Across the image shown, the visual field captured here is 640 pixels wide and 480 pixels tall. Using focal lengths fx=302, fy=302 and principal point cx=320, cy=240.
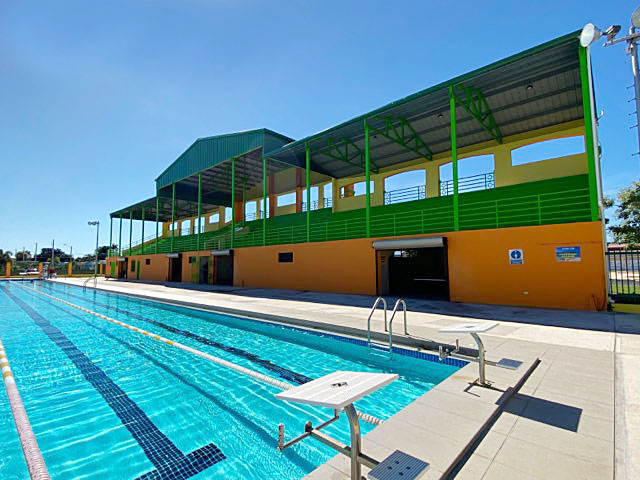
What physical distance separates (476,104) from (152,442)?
1573 centimetres

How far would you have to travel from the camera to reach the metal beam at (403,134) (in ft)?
47.6

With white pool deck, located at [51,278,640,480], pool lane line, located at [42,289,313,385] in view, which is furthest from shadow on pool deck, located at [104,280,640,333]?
pool lane line, located at [42,289,313,385]

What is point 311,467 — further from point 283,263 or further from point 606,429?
point 283,263

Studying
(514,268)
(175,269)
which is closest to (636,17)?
(514,268)

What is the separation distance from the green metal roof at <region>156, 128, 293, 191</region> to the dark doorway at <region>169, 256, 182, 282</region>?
6.98 meters

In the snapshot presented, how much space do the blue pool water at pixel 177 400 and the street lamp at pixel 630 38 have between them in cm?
855

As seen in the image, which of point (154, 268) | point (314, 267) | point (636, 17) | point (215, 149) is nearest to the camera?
point (636, 17)

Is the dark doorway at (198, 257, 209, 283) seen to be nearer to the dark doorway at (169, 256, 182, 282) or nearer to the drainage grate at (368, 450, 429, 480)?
the dark doorway at (169, 256, 182, 282)

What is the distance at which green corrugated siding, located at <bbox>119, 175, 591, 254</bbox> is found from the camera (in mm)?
10331

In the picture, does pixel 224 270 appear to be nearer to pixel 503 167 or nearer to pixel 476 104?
pixel 476 104

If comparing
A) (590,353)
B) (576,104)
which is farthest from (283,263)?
(576,104)

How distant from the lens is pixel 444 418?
9.00 feet

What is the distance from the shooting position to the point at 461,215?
38.4 feet

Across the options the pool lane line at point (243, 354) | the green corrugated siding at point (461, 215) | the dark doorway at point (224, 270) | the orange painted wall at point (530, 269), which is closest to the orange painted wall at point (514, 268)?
the orange painted wall at point (530, 269)
